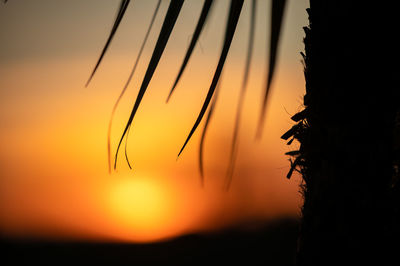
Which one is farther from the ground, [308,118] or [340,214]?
[308,118]

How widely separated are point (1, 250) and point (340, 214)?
8819 millimetres

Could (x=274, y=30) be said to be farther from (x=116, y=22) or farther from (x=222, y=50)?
(x=116, y=22)

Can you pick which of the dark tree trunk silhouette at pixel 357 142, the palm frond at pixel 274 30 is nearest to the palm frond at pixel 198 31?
the palm frond at pixel 274 30

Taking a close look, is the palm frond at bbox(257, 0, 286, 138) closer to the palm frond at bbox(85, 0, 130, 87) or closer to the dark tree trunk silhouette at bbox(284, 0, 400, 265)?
the dark tree trunk silhouette at bbox(284, 0, 400, 265)

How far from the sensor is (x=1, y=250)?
8141mm

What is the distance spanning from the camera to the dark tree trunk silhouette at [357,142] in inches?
26.6

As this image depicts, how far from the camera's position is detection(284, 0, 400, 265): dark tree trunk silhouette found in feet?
2.22

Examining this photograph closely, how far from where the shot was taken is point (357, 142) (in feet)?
2.26

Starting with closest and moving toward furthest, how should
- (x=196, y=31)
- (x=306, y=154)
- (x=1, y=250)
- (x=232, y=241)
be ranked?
(x=196, y=31)
(x=306, y=154)
(x=232, y=241)
(x=1, y=250)

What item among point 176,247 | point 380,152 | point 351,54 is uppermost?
point 351,54

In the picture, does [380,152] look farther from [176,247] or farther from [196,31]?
[176,247]

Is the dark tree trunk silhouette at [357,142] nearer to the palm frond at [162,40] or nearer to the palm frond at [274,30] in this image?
the palm frond at [274,30]

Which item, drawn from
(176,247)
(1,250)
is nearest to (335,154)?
(176,247)

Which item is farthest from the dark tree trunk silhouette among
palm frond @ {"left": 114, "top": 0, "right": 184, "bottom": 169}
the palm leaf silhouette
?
palm frond @ {"left": 114, "top": 0, "right": 184, "bottom": 169}
